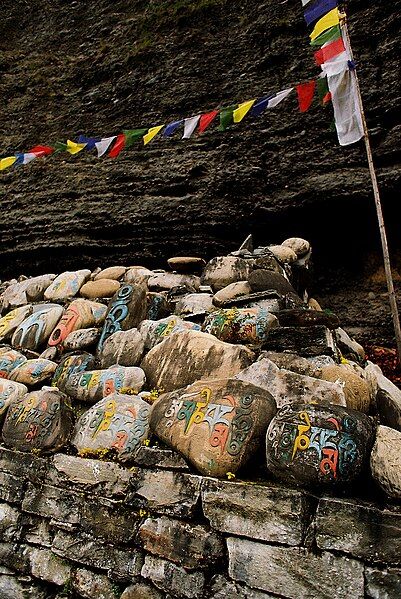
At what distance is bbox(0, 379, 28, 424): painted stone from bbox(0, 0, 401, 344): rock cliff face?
4.13m

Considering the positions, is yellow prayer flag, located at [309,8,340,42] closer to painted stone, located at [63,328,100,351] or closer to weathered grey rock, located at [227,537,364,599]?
painted stone, located at [63,328,100,351]

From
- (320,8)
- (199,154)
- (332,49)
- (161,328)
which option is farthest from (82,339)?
(199,154)

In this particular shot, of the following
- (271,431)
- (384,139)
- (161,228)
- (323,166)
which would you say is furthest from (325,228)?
(271,431)

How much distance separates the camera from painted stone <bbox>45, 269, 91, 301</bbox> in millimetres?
4306

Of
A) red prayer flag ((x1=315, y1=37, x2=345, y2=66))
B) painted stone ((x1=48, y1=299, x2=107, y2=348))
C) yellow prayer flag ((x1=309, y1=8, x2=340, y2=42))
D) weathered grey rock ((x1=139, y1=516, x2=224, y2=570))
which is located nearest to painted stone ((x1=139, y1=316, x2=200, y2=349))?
painted stone ((x1=48, y1=299, x2=107, y2=348))

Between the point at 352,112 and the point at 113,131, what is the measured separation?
5233mm

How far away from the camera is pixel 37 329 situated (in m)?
3.78

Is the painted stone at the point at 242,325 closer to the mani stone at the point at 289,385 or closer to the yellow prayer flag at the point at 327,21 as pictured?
the mani stone at the point at 289,385

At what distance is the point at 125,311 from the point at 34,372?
29.6 inches

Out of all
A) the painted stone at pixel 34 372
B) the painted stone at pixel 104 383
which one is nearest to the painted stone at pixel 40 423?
the painted stone at pixel 104 383

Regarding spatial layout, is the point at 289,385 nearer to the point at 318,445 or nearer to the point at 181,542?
→ the point at 318,445

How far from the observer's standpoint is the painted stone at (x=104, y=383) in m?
2.78

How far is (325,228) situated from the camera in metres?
6.71

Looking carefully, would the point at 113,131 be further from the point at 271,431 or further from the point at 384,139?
the point at 271,431
